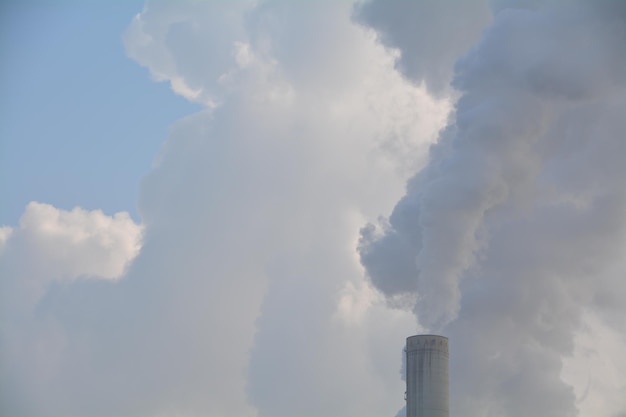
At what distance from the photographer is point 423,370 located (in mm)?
84062

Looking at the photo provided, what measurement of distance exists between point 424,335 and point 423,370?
2607 millimetres

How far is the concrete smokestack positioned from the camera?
83.3m

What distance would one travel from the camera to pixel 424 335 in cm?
8481

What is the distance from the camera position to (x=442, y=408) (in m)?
83.5

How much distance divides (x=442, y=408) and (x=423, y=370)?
3.06 meters

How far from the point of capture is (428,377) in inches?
3295

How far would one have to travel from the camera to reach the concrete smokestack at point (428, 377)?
83.3 m
